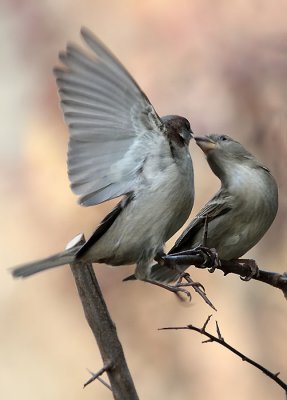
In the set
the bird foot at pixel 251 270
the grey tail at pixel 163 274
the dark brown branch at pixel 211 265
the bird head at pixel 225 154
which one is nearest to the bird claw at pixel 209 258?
the dark brown branch at pixel 211 265

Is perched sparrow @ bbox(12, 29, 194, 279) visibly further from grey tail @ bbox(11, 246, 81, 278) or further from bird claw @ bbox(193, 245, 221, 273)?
bird claw @ bbox(193, 245, 221, 273)

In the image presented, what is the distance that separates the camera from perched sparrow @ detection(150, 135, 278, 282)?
98.3 inches

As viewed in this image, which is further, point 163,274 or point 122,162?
point 163,274

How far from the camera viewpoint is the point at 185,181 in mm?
2111

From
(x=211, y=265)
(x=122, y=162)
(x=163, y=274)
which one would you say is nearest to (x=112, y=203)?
(x=163, y=274)

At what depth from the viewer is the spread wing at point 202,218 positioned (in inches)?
96.4

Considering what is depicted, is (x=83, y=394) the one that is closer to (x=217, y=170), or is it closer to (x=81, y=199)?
(x=217, y=170)

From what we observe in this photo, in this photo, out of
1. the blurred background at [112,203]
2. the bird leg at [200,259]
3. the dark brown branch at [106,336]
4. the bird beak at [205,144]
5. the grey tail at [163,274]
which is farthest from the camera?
the blurred background at [112,203]

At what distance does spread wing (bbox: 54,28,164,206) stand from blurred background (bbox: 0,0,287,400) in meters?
0.77

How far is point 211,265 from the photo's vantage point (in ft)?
6.41

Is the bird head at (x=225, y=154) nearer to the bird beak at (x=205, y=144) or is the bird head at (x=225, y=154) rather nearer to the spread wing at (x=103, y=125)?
the bird beak at (x=205, y=144)

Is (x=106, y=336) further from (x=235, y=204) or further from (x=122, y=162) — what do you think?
(x=235, y=204)

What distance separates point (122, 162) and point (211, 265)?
340 mm

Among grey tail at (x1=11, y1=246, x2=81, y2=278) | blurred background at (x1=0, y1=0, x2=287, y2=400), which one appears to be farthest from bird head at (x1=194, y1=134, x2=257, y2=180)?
grey tail at (x1=11, y1=246, x2=81, y2=278)
